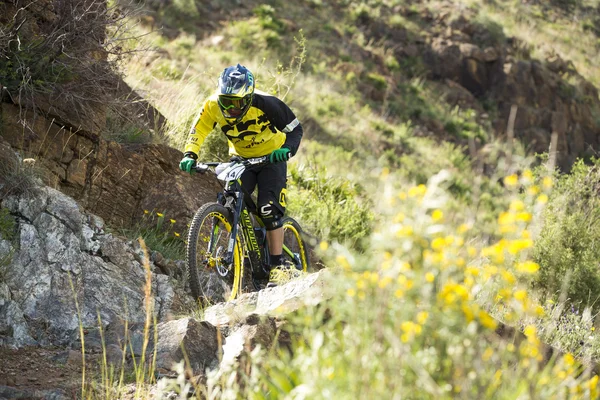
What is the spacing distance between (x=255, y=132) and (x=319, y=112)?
39.3 ft

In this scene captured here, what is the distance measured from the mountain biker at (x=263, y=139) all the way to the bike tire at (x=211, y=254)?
15.0 inches

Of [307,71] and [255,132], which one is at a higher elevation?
[255,132]

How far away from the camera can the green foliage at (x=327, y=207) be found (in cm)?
931

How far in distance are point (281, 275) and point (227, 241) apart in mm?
604

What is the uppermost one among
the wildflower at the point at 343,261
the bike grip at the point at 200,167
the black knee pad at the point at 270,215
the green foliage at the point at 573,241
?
the wildflower at the point at 343,261

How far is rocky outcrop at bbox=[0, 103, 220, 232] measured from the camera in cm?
633

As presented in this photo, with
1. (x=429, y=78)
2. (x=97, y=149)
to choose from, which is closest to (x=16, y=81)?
(x=97, y=149)

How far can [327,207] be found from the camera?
9.64 metres

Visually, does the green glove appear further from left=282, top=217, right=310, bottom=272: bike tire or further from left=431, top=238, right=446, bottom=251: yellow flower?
left=431, top=238, right=446, bottom=251: yellow flower

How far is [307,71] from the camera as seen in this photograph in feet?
69.5

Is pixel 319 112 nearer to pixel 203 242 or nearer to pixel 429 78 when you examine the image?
pixel 429 78

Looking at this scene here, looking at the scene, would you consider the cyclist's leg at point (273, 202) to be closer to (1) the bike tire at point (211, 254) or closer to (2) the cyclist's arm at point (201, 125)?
(1) the bike tire at point (211, 254)

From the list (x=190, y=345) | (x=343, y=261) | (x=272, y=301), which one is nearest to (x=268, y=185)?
(x=272, y=301)

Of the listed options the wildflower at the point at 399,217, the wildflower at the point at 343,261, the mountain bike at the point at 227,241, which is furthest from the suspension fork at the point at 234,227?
the wildflower at the point at 399,217
